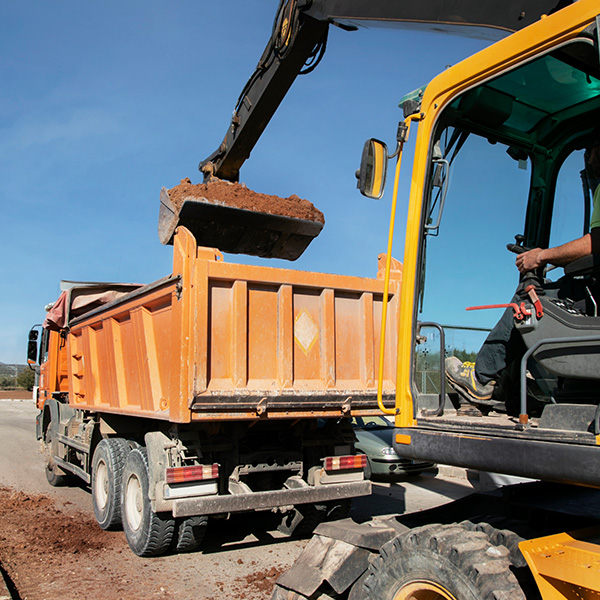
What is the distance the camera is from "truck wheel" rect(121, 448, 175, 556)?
17.8 feet

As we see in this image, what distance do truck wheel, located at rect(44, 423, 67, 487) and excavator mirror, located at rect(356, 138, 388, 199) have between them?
850cm

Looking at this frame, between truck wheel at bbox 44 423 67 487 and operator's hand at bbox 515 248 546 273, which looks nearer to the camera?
operator's hand at bbox 515 248 546 273

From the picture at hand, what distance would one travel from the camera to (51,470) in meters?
9.82

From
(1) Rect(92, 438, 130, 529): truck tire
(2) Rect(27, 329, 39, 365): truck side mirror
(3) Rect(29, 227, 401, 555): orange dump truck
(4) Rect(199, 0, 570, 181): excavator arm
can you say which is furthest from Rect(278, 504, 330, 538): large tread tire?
(2) Rect(27, 329, 39, 365): truck side mirror

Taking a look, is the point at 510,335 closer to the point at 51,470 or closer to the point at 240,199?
the point at 240,199

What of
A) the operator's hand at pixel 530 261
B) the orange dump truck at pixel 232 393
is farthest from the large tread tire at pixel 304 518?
the operator's hand at pixel 530 261

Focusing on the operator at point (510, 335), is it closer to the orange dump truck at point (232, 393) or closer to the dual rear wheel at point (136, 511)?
the orange dump truck at point (232, 393)

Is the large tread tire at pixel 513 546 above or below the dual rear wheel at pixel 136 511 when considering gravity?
above

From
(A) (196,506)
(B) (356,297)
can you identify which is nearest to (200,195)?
(B) (356,297)

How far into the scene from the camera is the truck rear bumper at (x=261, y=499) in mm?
5039

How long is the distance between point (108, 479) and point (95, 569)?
4.02ft

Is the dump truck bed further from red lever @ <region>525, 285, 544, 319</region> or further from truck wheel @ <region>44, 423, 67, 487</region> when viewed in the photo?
truck wheel @ <region>44, 423, 67, 487</region>

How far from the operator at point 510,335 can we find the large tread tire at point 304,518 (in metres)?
3.75

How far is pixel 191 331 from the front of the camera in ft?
16.4
